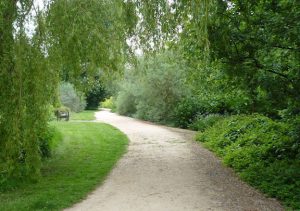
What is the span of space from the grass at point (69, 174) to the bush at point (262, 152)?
349 centimetres

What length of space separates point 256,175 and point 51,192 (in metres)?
4.81

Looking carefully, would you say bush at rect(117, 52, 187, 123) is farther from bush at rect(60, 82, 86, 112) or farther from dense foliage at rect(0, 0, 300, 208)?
bush at rect(60, 82, 86, 112)

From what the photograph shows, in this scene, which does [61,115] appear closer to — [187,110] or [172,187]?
[187,110]

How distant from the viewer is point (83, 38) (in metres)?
6.52

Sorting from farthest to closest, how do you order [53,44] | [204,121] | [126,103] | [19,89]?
[126,103]
[204,121]
[53,44]
[19,89]

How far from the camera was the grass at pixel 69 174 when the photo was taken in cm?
704

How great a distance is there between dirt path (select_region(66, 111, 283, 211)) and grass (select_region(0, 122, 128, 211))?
13.1 inches

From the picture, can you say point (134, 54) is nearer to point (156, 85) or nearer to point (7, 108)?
point (7, 108)

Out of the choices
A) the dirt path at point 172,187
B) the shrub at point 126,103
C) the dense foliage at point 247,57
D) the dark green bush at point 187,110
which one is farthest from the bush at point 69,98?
the dense foliage at point 247,57

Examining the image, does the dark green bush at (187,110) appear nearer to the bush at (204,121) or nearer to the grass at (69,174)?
the bush at (204,121)

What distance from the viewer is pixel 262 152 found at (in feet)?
34.6

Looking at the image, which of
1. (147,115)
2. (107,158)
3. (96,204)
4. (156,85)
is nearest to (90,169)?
(107,158)

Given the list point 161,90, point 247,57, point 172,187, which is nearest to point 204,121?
point 161,90

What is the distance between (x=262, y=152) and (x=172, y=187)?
3701 millimetres
